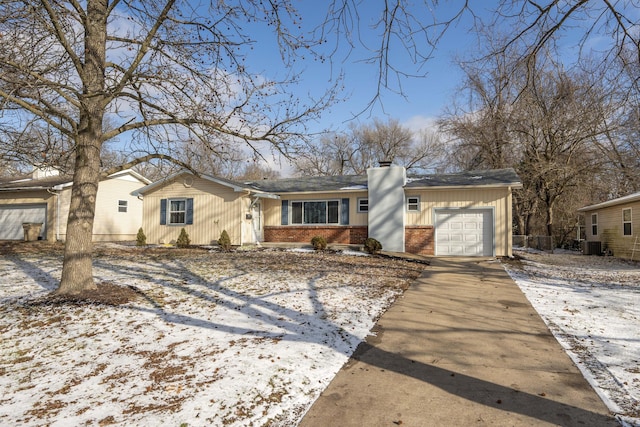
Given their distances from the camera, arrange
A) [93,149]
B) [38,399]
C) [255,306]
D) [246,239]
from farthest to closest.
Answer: [246,239] < [93,149] < [255,306] < [38,399]

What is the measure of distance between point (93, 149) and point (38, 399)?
4.71m

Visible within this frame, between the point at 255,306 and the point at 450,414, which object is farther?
the point at 255,306

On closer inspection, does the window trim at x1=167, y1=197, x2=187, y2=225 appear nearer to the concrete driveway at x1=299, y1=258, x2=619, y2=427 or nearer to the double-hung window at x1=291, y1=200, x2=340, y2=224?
the double-hung window at x1=291, y1=200, x2=340, y2=224

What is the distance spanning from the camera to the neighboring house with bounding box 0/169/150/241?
18.9 metres

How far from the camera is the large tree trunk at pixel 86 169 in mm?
6695

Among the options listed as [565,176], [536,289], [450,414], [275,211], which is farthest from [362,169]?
[450,414]

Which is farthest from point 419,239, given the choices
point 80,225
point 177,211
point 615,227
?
point 80,225

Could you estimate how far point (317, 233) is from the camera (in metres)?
17.7

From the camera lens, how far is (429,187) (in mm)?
15523

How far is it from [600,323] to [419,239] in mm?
10255

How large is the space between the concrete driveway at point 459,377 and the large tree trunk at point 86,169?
5262 mm

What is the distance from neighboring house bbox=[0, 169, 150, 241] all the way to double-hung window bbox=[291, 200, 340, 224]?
8089mm

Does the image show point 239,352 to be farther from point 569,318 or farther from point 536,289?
point 536,289

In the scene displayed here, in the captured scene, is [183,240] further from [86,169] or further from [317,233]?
[86,169]
